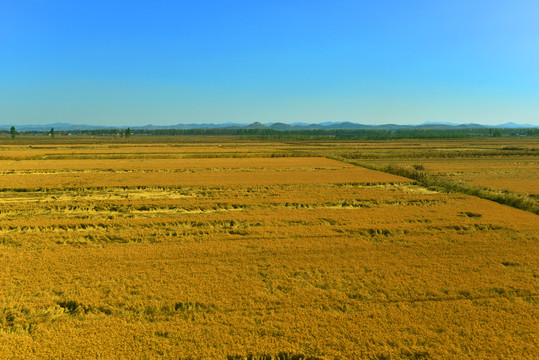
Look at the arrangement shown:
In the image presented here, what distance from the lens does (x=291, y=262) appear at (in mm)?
10438

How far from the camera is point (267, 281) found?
29.7 ft

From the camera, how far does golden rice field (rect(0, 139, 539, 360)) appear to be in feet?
21.5

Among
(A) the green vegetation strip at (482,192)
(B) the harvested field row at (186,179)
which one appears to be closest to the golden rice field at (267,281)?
(A) the green vegetation strip at (482,192)

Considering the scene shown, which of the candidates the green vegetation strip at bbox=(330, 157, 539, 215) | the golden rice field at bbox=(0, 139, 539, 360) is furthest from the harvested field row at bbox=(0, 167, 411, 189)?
the golden rice field at bbox=(0, 139, 539, 360)

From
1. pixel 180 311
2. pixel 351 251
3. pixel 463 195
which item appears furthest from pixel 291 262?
pixel 463 195

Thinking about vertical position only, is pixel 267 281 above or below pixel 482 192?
below

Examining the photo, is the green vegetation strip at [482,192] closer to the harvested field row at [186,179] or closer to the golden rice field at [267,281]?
the golden rice field at [267,281]

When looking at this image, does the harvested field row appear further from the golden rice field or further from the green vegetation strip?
the golden rice field

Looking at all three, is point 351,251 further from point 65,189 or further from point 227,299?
point 65,189

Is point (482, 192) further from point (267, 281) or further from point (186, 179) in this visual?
point (186, 179)

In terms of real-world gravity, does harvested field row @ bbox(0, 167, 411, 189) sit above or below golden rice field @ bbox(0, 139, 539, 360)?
above

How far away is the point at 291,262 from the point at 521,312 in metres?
5.48

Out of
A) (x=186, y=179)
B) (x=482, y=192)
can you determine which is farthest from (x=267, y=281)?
(x=186, y=179)

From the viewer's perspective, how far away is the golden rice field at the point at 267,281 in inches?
258
